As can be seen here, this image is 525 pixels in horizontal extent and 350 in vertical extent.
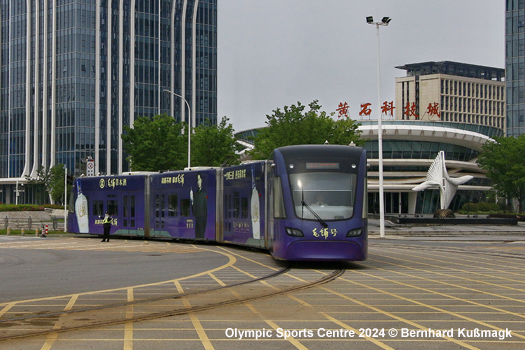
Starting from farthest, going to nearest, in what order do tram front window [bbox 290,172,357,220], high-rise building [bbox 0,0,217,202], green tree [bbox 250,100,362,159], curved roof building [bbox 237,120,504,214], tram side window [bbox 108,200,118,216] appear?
Result: high-rise building [bbox 0,0,217,202], curved roof building [bbox 237,120,504,214], green tree [bbox 250,100,362,159], tram side window [bbox 108,200,118,216], tram front window [bbox 290,172,357,220]

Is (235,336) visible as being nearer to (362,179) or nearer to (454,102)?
(362,179)

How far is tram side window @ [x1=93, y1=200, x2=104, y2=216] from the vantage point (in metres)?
36.2

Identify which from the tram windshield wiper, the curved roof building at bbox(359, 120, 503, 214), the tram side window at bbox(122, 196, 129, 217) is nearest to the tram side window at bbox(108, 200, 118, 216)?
the tram side window at bbox(122, 196, 129, 217)

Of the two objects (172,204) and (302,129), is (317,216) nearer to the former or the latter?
(172,204)

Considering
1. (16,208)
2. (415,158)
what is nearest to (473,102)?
(415,158)

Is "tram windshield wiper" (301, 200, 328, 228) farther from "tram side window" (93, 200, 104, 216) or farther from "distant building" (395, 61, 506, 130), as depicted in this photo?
"distant building" (395, 61, 506, 130)

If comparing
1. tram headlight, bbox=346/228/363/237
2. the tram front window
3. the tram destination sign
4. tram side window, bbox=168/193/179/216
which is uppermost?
the tram destination sign

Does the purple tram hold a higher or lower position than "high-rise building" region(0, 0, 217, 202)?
lower

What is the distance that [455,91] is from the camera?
178375 mm

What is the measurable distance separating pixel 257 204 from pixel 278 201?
A: 493 centimetres

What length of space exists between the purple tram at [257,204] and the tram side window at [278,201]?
26 mm

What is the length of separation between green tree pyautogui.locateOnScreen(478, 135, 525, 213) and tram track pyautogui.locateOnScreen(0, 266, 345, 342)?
61.4 metres

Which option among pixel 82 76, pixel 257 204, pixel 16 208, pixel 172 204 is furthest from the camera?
pixel 82 76

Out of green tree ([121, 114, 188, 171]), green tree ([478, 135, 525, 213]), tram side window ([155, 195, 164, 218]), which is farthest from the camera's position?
green tree ([478, 135, 525, 213])
